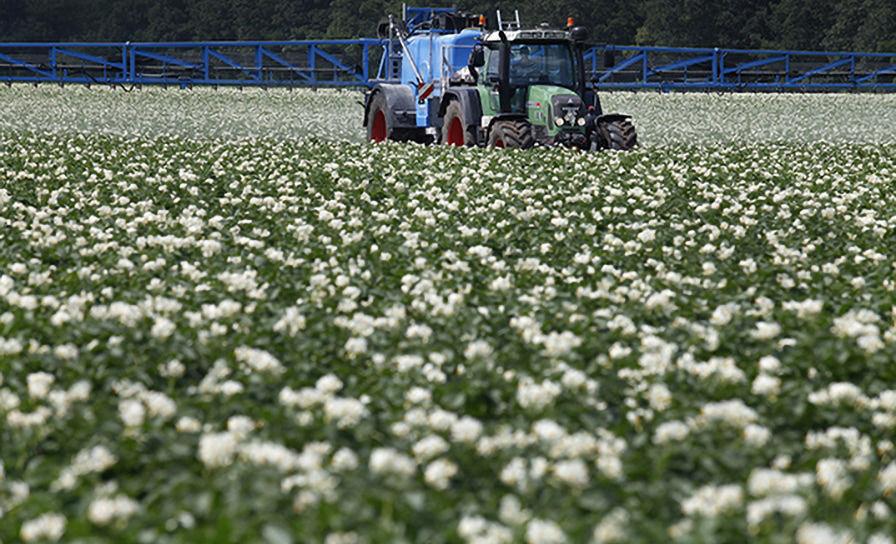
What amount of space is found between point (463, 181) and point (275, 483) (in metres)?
11.1

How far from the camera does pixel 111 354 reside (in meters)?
6.29

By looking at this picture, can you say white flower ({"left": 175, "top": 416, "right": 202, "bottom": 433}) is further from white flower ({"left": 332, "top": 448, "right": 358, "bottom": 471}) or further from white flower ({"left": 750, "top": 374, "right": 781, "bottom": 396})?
white flower ({"left": 750, "top": 374, "right": 781, "bottom": 396})

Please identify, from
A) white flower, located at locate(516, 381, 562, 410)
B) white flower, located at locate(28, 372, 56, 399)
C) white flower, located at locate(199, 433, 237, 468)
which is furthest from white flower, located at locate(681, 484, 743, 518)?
white flower, located at locate(28, 372, 56, 399)

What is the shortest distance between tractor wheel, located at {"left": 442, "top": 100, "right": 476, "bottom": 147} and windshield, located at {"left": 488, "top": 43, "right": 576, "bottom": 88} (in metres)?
1.13

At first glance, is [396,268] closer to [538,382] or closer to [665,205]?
[538,382]

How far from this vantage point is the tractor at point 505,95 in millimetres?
21188

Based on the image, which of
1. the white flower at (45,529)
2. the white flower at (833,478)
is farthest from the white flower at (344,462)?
the white flower at (833,478)

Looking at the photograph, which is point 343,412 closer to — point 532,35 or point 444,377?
point 444,377

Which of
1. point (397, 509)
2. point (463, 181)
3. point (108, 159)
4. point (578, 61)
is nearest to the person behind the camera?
point (397, 509)

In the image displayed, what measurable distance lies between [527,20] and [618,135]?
79408mm

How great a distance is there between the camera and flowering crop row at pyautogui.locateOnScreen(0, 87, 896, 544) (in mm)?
4254

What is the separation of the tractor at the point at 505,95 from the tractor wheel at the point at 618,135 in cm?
2

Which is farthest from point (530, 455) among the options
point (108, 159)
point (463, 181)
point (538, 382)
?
point (108, 159)

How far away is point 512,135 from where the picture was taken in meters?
21.0
